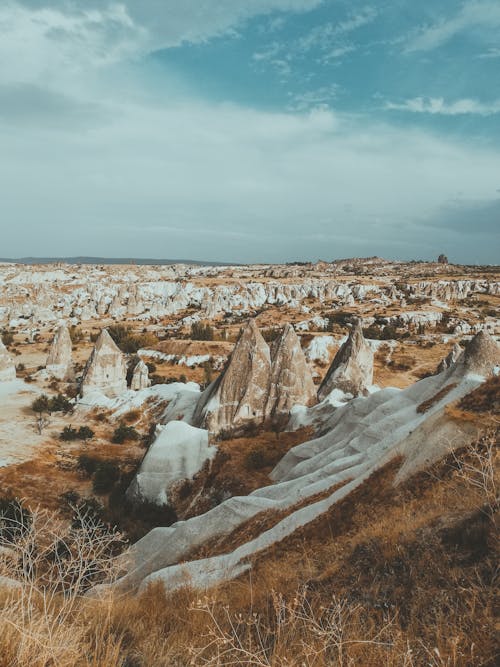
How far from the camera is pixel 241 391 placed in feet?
69.8

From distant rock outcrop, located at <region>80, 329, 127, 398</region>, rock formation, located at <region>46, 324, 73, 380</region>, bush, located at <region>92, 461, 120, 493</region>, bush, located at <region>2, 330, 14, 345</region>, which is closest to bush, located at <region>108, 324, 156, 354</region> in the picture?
bush, located at <region>2, 330, 14, 345</region>

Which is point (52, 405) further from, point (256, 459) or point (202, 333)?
point (202, 333)

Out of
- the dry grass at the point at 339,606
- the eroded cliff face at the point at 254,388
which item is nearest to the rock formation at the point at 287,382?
the eroded cliff face at the point at 254,388

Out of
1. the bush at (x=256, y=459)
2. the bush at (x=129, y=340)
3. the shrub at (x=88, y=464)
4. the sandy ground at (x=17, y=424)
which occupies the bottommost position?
the sandy ground at (x=17, y=424)

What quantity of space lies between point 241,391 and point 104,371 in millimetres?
16146

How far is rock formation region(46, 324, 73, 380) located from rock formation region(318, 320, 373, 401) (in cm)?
2677

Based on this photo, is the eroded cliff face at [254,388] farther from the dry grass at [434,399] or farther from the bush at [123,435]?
the dry grass at [434,399]

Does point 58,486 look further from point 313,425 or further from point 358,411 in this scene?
point 358,411

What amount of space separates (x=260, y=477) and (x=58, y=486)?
10.4 meters

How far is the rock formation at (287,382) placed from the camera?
21562 millimetres

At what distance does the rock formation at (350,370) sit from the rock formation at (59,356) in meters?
26.8

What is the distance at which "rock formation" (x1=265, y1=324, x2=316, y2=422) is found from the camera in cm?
2156

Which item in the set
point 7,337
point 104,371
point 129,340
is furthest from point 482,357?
point 7,337

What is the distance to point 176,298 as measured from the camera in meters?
97.1
